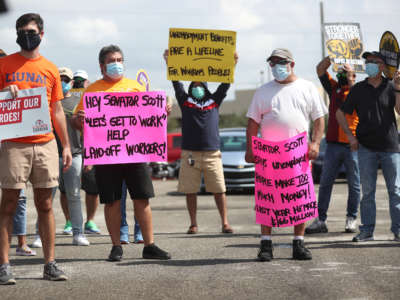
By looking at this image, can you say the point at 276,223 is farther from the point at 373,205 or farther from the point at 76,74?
the point at 76,74

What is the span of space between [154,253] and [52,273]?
1348 mm

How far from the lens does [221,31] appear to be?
8984mm

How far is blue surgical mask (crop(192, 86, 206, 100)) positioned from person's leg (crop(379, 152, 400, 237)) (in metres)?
2.53

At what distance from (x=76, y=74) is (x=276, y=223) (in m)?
3.65

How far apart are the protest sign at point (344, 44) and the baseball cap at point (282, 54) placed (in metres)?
2.44

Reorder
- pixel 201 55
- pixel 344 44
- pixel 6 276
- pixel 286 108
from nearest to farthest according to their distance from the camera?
pixel 6 276 < pixel 286 108 < pixel 201 55 < pixel 344 44

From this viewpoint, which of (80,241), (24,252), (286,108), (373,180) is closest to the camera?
(286,108)

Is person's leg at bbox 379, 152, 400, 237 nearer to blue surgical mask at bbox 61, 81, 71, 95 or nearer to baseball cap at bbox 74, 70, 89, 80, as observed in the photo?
blue surgical mask at bbox 61, 81, 71, 95

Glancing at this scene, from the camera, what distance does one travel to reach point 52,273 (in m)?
5.70

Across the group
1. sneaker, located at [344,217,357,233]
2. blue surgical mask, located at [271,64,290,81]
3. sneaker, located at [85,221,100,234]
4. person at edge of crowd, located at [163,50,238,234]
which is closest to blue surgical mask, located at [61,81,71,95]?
person at edge of crowd, located at [163,50,238,234]

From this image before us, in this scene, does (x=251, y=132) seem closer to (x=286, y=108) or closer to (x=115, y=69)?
(x=286, y=108)

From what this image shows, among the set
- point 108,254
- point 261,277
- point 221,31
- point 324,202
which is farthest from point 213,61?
point 261,277

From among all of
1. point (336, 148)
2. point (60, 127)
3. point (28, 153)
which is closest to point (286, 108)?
point (60, 127)

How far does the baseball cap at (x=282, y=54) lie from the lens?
6.84 m
